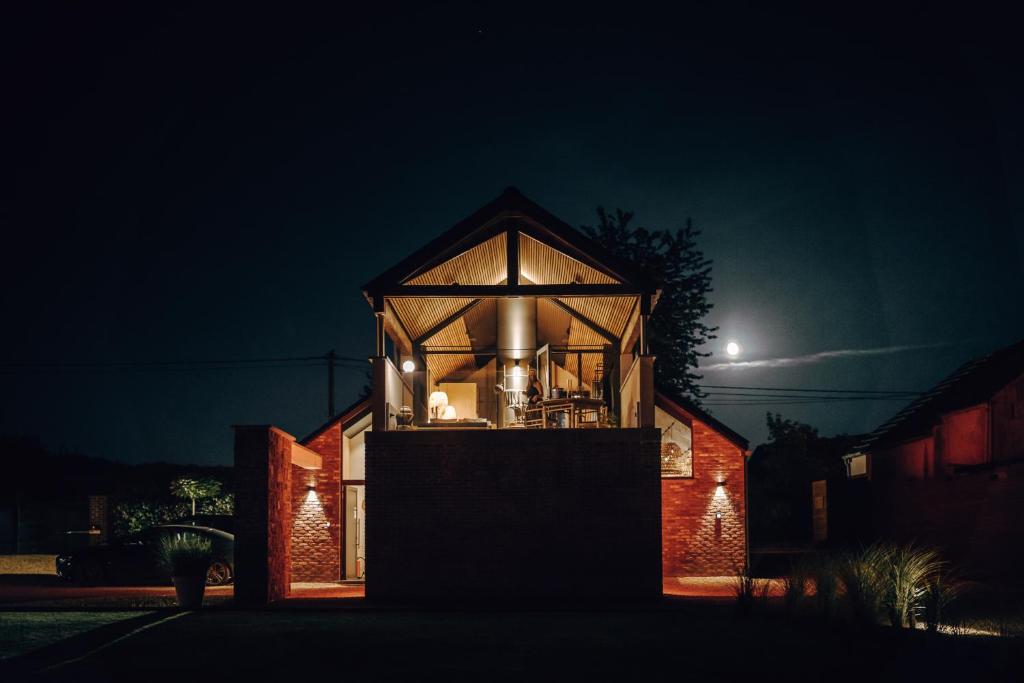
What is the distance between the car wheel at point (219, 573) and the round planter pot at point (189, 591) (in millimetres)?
5125

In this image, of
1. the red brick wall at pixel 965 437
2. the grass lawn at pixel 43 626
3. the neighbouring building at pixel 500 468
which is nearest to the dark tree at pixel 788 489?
the red brick wall at pixel 965 437

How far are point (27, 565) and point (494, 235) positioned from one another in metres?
16.8

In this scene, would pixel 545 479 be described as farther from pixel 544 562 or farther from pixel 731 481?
pixel 731 481

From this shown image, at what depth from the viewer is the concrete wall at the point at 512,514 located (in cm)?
1623

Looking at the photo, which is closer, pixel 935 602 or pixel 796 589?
pixel 935 602

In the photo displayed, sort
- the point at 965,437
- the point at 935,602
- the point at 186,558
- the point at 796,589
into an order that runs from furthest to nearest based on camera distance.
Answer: the point at 965,437
the point at 186,558
the point at 796,589
the point at 935,602

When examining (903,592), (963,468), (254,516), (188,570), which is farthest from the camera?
(963,468)

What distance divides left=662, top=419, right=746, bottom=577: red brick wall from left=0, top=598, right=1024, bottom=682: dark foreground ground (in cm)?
807

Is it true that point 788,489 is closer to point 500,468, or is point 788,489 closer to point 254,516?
point 500,468

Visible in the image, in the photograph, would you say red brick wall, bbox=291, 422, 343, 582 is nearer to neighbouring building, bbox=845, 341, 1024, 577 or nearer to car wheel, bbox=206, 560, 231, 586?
car wheel, bbox=206, 560, 231, 586

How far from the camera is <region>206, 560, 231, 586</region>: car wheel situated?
20.6 metres

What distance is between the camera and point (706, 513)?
22.2m

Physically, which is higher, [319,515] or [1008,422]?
[1008,422]

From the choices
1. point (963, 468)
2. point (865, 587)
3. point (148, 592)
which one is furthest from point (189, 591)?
point (963, 468)
